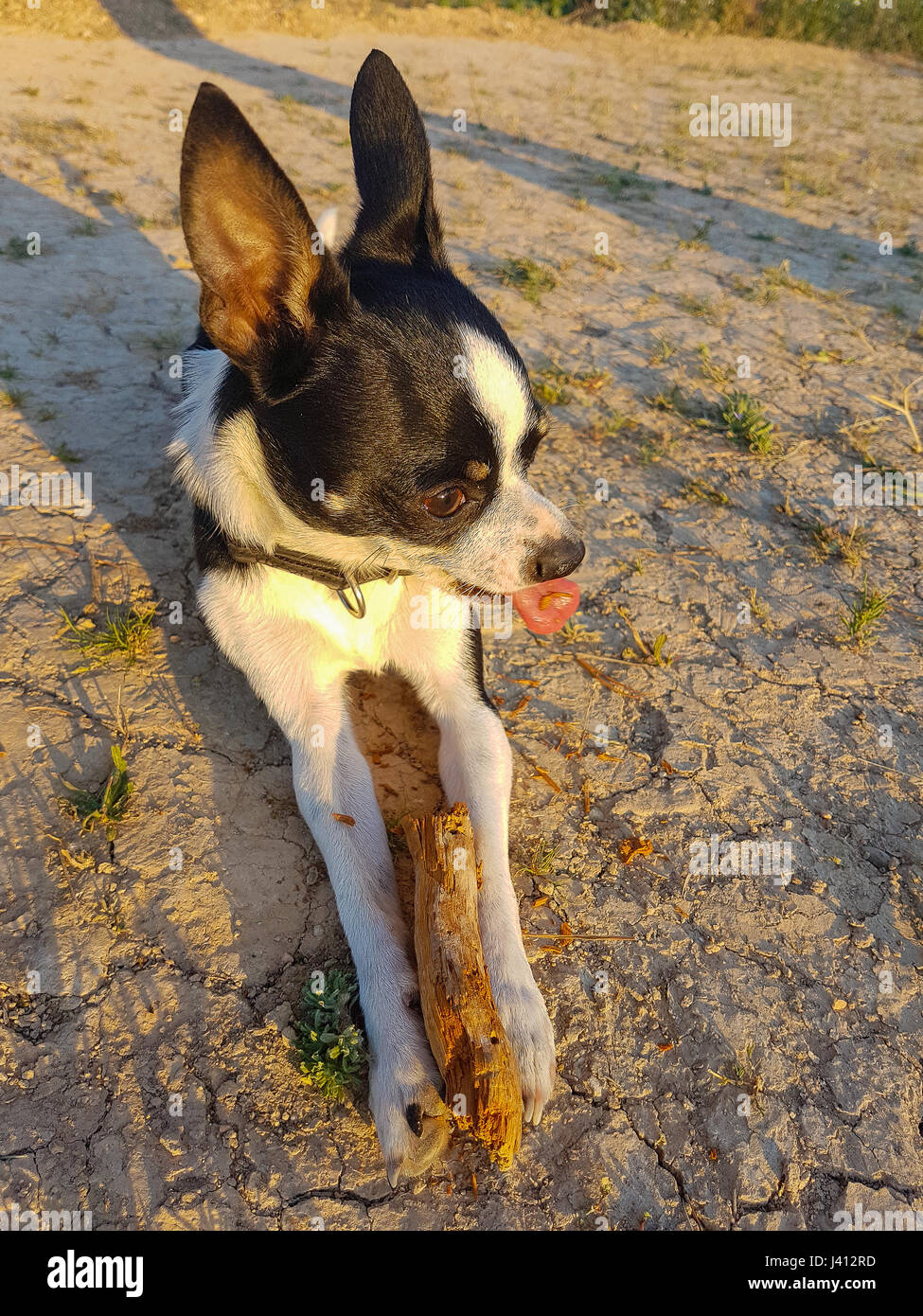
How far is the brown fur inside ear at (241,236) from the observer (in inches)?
64.8

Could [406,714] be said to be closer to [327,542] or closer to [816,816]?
[327,542]

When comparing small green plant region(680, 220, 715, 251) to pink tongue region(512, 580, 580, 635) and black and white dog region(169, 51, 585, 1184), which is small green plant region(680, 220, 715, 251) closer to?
black and white dog region(169, 51, 585, 1184)

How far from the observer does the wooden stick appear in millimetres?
1677

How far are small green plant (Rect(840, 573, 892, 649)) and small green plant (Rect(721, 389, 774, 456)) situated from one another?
39.9 inches

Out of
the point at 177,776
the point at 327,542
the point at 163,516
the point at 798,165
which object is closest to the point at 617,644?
the point at 327,542

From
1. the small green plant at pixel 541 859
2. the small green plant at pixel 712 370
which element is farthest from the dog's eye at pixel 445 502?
the small green plant at pixel 712 370

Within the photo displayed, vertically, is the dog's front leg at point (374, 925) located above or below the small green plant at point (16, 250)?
below

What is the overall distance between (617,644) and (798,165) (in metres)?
6.29

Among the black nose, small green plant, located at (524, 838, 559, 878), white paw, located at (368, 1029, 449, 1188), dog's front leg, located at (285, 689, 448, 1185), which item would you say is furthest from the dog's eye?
white paw, located at (368, 1029, 449, 1188)

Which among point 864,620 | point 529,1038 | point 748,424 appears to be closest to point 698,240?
point 748,424

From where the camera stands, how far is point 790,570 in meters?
3.27

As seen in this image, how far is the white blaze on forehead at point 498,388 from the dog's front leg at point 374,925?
89 cm

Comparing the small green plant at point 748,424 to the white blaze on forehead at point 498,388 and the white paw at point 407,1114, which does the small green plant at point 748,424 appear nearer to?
the white blaze on forehead at point 498,388

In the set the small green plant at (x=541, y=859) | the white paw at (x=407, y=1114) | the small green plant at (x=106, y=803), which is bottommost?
the white paw at (x=407, y=1114)
